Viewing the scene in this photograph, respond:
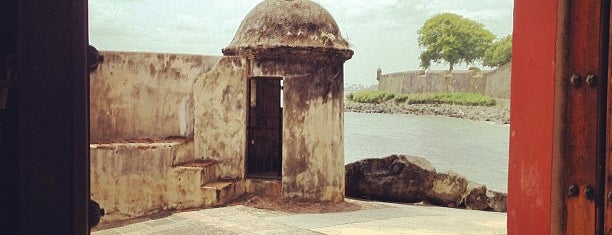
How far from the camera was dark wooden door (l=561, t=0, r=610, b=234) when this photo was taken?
61.2 inches

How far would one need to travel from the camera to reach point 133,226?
673cm

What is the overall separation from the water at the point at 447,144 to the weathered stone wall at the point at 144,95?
11605mm

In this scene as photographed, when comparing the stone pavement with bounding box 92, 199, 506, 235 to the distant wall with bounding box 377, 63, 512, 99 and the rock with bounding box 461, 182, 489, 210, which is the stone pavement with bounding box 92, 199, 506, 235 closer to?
the rock with bounding box 461, 182, 489, 210

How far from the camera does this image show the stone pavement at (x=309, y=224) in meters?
6.07

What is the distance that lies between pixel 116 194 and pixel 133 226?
1.25 metres

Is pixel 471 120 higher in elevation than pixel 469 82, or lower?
lower

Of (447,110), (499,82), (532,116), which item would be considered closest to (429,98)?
(447,110)

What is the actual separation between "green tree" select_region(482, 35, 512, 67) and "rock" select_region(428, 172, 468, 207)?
40.5 m

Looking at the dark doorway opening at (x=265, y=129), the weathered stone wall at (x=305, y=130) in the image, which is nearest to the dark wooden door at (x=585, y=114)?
the weathered stone wall at (x=305, y=130)

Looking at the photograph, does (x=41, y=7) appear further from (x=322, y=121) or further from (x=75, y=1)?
(x=322, y=121)

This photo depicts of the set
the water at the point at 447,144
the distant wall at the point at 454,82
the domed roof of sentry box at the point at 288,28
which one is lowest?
the water at the point at 447,144

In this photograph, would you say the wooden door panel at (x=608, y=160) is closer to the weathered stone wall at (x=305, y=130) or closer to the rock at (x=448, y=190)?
the weathered stone wall at (x=305, y=130)

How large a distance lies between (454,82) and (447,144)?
14640 mm

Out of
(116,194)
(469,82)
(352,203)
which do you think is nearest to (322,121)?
(352,203)
